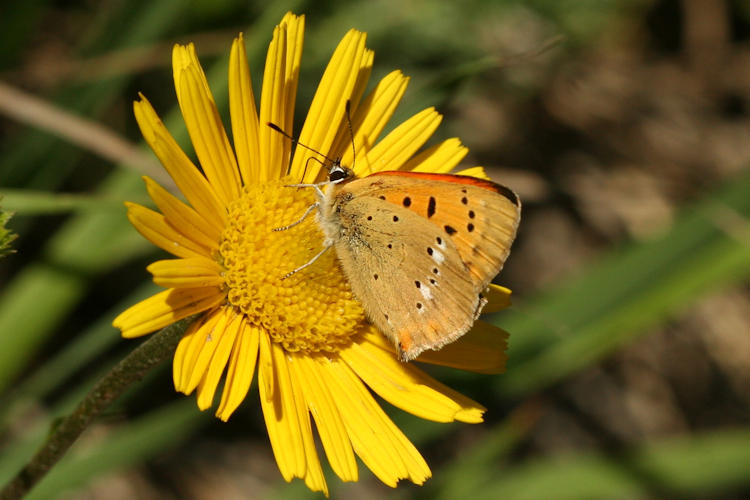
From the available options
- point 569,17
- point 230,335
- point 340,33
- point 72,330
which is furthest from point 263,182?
point 569,17

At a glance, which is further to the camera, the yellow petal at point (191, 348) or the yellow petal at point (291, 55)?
the yellow petal at point (291, 55)

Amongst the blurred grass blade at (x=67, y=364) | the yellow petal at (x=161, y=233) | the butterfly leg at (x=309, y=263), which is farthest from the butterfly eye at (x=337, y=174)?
the blurred grass blade at (x=67, y=364)

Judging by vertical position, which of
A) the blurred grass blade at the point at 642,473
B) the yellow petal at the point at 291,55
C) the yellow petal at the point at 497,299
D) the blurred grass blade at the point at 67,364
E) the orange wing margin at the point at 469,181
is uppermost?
the yellow petal at the point at 291,55

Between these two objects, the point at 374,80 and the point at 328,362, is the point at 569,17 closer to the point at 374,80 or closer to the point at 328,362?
the point at 374,80

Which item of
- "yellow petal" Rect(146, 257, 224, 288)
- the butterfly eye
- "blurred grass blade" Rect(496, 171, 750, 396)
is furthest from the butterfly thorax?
"blurred grass blade" Rect(496, 171, 750, 396)

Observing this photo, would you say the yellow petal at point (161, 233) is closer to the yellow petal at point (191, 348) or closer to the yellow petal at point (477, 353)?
the yellow petal at point (191, 348)

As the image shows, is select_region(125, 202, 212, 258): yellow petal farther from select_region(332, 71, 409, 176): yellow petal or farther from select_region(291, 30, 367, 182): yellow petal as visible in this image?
select_region(332, 71, 409, 176): yellow petal
